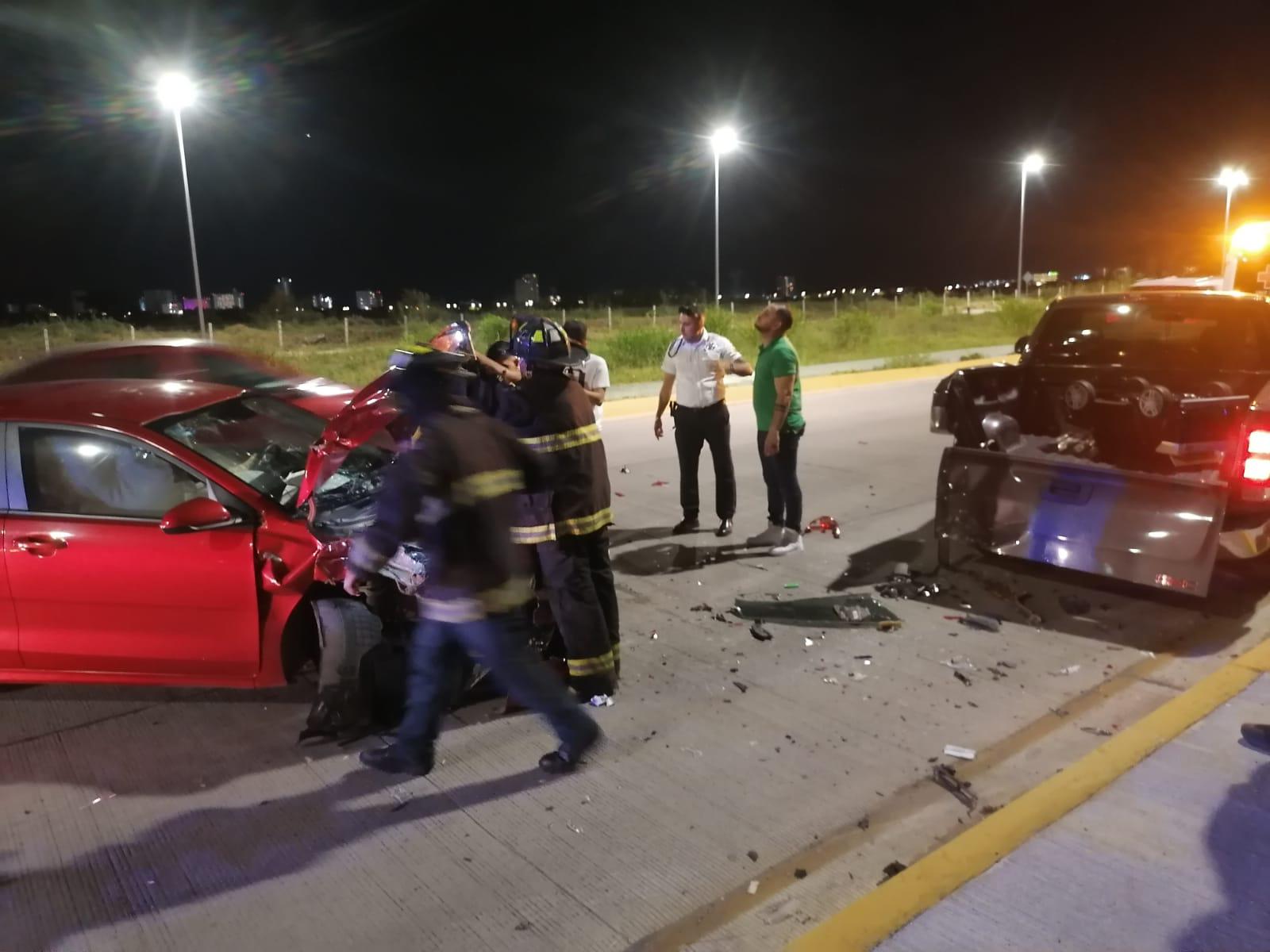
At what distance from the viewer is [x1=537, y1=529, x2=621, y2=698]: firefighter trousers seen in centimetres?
430

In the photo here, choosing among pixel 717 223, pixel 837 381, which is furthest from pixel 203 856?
pixel 717 223

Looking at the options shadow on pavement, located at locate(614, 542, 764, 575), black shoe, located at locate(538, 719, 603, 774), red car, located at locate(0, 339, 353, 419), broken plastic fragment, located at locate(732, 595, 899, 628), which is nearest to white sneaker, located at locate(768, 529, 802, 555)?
shadow on pavement, located at locate(614, 542, 764, 575)

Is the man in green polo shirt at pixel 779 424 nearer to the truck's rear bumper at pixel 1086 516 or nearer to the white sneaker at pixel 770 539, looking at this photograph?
the white sneaker at pixel 770 539

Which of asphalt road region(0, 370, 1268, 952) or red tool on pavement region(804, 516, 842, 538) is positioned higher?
red tool on pavement region(804, 516, 842, 538)

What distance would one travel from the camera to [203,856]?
3.35 meters

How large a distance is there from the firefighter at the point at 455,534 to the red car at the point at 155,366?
465 centimetres

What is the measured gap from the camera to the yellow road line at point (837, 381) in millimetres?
14844

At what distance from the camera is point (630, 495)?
8875mm

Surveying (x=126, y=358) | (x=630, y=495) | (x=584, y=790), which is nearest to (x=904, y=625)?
(x=584, y=790)

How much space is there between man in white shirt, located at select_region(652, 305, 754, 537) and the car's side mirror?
3.71m

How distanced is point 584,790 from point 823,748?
41.6 inches

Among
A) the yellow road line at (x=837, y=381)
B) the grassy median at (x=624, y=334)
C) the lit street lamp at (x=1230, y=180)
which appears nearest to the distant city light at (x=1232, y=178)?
the lit street lamp at (x=1230, y=180)

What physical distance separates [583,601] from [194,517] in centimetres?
170

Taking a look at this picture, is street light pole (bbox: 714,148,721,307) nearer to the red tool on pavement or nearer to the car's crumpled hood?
the red tool on pavement
